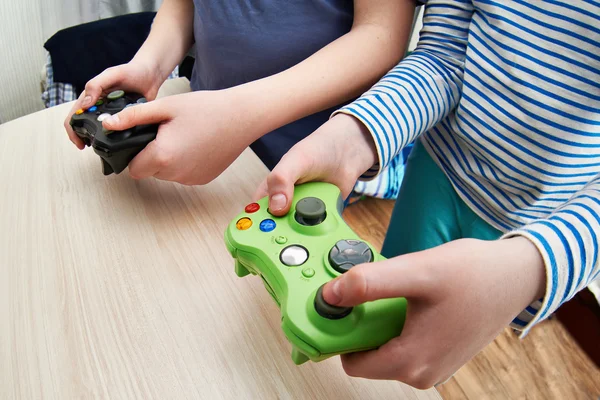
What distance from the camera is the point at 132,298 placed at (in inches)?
15.3

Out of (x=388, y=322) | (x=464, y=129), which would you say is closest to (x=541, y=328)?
(x=464, y=129)

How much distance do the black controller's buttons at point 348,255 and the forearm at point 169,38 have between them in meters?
0.39

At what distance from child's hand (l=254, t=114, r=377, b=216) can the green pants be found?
16cm

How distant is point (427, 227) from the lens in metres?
0.57

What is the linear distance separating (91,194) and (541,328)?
0.96m

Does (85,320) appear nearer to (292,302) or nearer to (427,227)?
(292,302)

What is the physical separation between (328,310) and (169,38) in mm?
487

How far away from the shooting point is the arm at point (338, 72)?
0.46m

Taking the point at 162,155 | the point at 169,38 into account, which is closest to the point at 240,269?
the point at 162,155

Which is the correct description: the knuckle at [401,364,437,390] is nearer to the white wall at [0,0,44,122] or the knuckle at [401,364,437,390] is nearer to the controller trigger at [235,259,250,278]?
the controller trigger at [235,259,250,278]

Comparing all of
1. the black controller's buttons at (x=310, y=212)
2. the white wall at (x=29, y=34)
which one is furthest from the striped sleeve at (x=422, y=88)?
the white wall at (x=29, y=34)

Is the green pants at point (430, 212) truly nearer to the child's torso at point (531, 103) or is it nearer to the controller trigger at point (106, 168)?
the child's torso at point (531, 103)

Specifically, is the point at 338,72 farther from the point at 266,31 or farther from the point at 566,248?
the point at 566,248

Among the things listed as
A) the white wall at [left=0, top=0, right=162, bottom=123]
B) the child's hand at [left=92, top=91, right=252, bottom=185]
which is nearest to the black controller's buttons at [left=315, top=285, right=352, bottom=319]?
the child's hand at [left=92, top=91, right=252, bottom=185]
